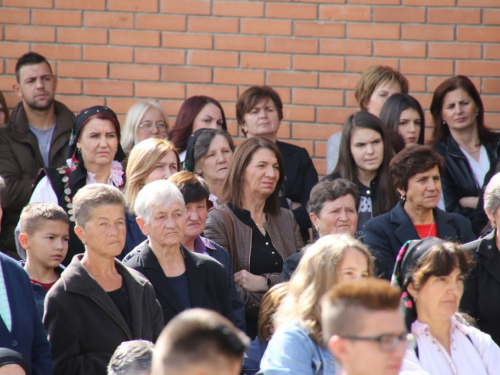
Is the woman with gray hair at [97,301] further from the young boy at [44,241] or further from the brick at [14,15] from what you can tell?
the brick at [14,15]

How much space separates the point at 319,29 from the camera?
6938 mm

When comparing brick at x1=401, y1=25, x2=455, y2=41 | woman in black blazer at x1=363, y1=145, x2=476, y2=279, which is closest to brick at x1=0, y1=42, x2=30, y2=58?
brick at x1=401, y1=25, x2=455, y2=41

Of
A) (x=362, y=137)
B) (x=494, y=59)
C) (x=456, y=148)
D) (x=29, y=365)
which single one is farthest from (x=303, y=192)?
(x=29, y=365)

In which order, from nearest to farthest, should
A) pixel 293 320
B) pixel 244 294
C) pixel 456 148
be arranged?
pixel 293 320, pixel 244 294, pixel 456 148

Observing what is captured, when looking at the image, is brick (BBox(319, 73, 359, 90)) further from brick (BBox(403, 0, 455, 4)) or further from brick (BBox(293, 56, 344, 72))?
brick (BBox(403, 0, 455, 4))

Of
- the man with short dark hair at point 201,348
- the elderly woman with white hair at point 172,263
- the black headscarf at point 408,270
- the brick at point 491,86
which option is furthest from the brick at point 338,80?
the man with short dark hair at point 201,348

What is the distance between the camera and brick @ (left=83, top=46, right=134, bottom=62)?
697 cm

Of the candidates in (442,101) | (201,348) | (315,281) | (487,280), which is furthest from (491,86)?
(201,348)

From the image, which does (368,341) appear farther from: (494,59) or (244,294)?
(494,59)

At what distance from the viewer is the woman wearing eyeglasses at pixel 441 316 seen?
156 inches

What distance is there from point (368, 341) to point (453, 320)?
1542 mm

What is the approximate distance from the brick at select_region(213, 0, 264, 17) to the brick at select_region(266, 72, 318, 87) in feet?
1.60

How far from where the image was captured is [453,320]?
4105mm

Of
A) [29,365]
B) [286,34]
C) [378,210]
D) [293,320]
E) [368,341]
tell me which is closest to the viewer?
[368,341]
